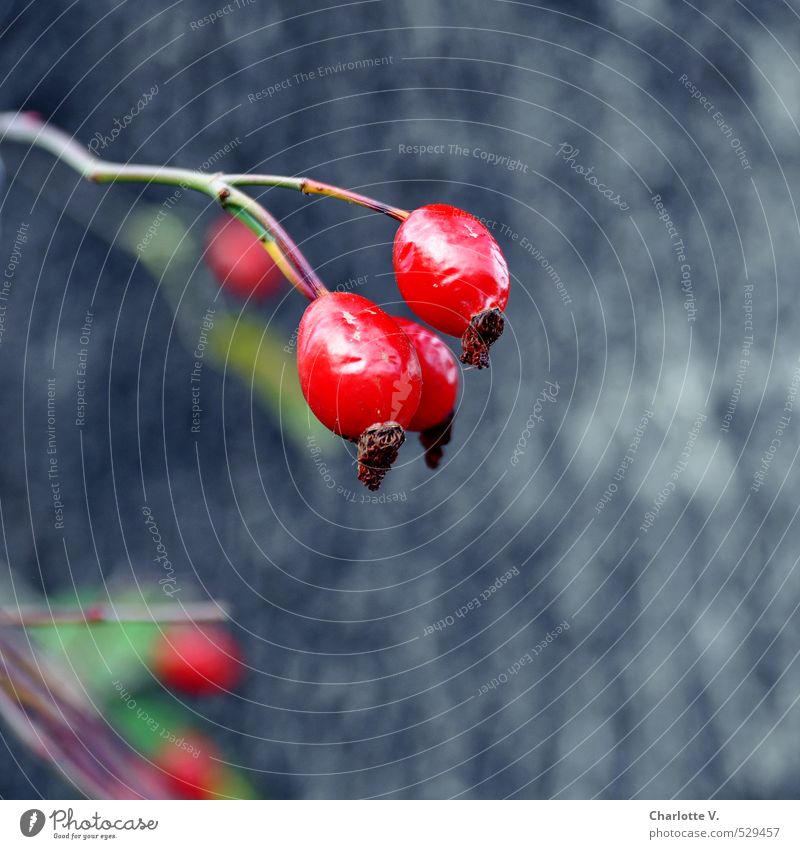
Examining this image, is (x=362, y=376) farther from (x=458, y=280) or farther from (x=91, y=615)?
(x=91, y=615)

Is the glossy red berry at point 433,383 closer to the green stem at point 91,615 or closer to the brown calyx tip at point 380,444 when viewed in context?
the brown calyx tip at point 380,444

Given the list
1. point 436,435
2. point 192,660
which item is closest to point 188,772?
point 192,660

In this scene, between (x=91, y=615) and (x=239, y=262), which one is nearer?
(x=91, y=615)

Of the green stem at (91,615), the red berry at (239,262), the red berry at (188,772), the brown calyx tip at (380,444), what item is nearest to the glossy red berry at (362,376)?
the brown calyx tip at (380,444)

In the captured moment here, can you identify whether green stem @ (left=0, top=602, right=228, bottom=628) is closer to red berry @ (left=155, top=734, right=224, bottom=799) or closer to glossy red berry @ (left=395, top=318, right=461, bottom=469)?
red berry @ (left=155, top=734, right=224, bottom=799)

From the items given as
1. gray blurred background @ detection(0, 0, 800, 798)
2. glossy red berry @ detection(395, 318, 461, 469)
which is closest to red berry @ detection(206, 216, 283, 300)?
gray blurred background @ detection(0, 0, 800, 798)

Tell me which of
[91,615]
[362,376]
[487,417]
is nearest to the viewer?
[362,376]
